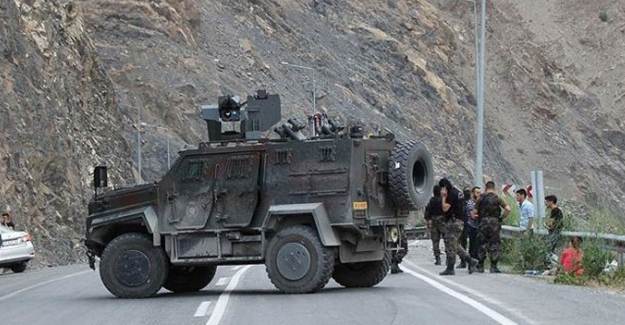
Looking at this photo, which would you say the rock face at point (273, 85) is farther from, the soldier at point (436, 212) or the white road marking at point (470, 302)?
the white road marking at point (470, 302)

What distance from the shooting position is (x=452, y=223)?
23.5 m

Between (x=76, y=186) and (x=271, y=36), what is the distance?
30564 mm

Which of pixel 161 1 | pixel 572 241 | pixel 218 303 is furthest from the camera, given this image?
pixel 161 1

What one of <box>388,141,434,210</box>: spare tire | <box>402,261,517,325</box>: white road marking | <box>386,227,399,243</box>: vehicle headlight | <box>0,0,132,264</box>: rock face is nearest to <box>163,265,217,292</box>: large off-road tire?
<box>386,227,399,243</box>: vehicle headlight

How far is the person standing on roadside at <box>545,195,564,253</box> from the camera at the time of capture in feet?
77.7

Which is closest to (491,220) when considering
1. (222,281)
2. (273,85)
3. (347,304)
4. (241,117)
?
(222,281)

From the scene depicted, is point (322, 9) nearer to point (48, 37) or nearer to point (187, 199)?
point (48, 37)

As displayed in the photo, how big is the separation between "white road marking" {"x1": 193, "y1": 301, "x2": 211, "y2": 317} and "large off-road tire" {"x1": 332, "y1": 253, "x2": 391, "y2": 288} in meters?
3.20

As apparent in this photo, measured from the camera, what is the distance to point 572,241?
74.1 ft

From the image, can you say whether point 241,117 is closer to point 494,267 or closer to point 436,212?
point 436,212

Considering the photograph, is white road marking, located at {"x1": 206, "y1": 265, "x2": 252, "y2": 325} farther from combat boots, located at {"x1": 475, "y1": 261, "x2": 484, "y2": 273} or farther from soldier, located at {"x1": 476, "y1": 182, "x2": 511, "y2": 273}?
soldier, located at {"x1": 476, "y1": 182, "x2": 511, "y2": 273}

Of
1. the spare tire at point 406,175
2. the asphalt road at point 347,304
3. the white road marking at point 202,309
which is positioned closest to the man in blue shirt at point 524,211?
the asphalt road at point 347,304

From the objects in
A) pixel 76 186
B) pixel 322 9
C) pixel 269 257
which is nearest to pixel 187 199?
pixel 269 257

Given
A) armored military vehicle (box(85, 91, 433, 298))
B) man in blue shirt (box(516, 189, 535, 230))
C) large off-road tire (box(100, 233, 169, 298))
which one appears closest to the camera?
armored military vehicle (box(85, 91, 433, 298))
